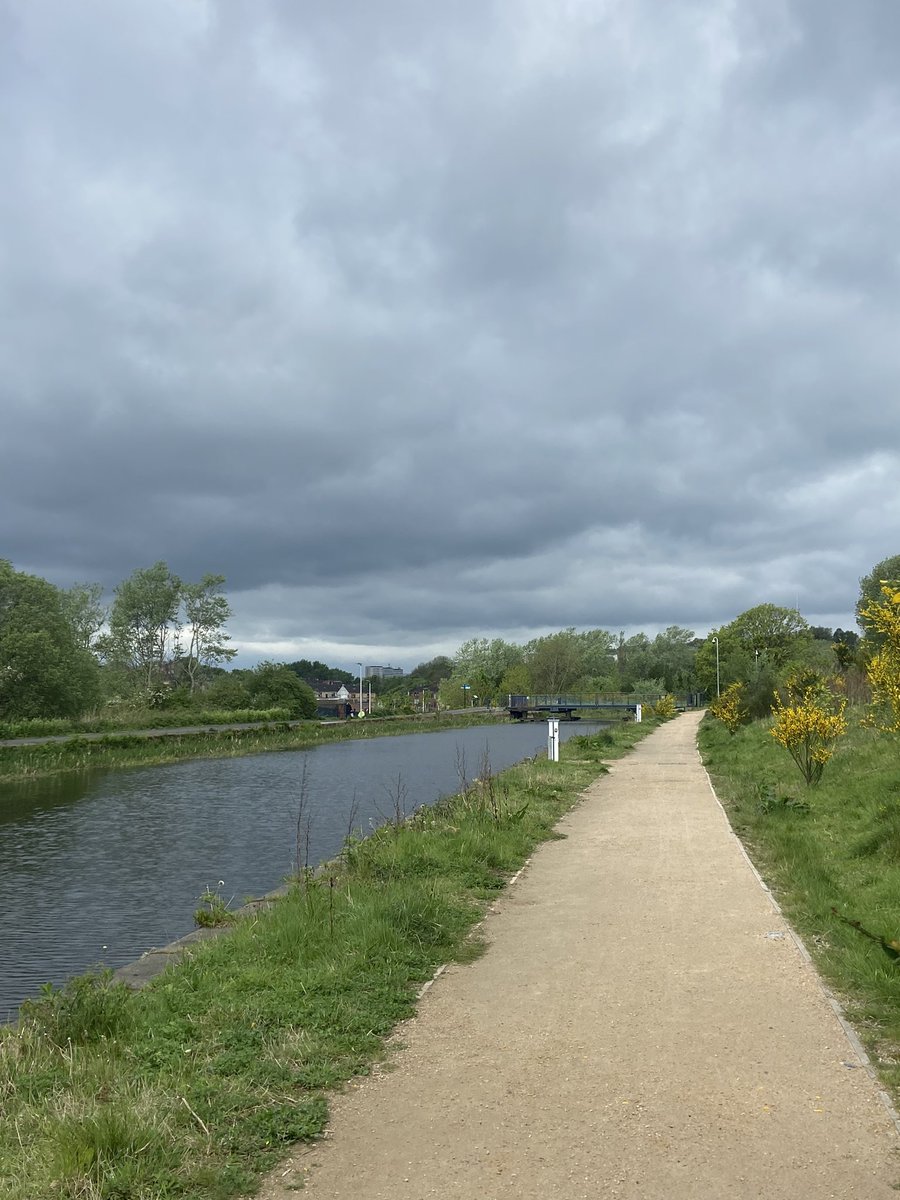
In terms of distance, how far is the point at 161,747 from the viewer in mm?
40625

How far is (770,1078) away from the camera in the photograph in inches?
179

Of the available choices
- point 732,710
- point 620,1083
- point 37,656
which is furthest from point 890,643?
point 37,656

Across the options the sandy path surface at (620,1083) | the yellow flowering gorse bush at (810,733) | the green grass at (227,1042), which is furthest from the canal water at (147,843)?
the yellow flowering gorse bush at (810,733)

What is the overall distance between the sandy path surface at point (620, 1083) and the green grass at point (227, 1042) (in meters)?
0.27

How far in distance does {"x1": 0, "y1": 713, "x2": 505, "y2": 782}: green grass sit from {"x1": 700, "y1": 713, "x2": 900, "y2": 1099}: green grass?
78.6ft

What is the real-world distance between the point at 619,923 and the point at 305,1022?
326cm

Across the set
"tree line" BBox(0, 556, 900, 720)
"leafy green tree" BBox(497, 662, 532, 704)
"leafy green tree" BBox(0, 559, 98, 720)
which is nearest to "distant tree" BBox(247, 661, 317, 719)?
"tree line" BBox(0, 556, 900, 720)

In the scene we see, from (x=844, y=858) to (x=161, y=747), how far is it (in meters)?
35.3

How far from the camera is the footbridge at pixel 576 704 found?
3846 inches

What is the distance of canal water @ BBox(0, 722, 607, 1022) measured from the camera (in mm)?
10539

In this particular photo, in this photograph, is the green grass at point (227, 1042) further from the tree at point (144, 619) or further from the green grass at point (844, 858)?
the tree at point (144, 619)

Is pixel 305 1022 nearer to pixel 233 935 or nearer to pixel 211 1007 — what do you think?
pixel 211 1007

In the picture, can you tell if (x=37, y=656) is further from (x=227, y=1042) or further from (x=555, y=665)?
(x=555, y=665)

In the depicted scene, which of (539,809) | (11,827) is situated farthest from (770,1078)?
(11,827)
